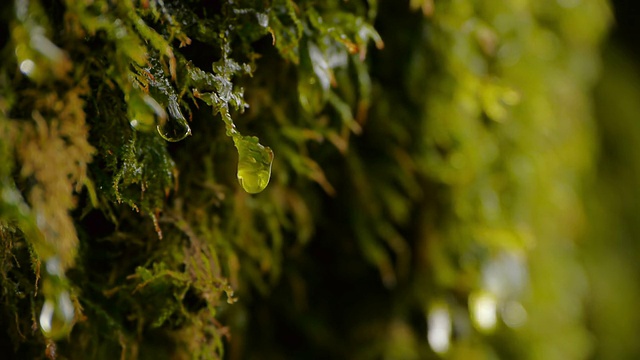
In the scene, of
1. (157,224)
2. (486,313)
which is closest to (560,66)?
(486,313)

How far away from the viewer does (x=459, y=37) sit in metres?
0.81

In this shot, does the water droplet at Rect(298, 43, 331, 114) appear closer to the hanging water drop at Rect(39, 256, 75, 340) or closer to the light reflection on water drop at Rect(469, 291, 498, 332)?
the hanging water drop at Rect(39, 256, 75, 340)

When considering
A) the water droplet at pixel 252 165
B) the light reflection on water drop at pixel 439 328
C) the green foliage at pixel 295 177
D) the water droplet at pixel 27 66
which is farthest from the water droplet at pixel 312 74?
the light reflection on water drop at pixel 439 328

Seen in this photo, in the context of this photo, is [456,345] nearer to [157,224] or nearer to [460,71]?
[460,71]

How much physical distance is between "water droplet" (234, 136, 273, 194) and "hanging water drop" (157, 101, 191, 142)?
0.04m

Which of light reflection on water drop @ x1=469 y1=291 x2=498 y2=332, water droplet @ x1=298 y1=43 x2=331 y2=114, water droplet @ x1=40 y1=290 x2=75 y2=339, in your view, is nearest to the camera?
water droplet @ x1=40 y1=290 x2=75 y2=339

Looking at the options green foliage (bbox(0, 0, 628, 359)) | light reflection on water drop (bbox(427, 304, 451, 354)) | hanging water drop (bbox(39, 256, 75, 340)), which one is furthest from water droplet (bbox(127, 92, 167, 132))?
light reflection on water drop (bbox(427, 304, 451, 354))

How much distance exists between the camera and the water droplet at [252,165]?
1.50ft

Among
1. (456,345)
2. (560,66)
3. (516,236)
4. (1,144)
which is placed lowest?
(456,345)

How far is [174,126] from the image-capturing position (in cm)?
45

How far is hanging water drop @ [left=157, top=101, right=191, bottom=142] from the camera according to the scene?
0.45 meters

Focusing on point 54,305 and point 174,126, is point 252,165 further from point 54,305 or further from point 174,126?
point 54,305

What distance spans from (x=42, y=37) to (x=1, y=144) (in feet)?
0.25

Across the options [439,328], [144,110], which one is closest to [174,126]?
[144,110]
